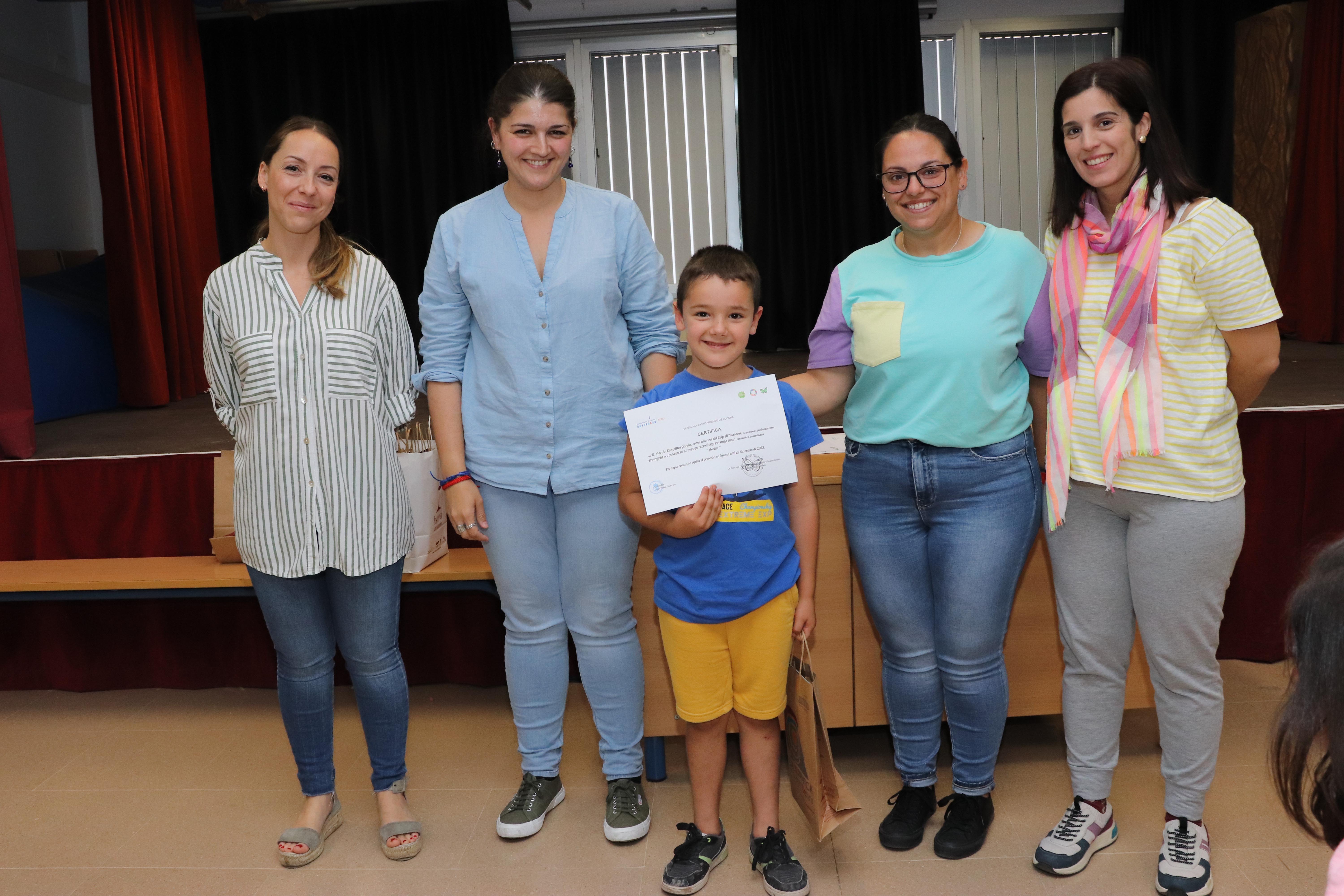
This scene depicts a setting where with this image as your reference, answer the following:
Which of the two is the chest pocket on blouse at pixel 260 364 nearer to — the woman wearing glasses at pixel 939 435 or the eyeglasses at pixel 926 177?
the woman wearing glasses at pixel 939 435

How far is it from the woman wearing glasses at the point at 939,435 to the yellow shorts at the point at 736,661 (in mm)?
220

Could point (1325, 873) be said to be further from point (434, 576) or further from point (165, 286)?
point (165, 286)

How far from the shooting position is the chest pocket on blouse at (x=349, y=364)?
72.1 inches

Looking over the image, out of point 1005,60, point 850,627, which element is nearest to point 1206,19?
point 1005,60

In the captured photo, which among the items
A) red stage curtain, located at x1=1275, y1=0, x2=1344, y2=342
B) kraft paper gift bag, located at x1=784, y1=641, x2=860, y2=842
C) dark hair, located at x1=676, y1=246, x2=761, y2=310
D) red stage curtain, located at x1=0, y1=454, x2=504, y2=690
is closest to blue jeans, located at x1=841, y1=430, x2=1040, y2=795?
kraft paper gift bag, located at x1=784, y1=641, x2=860, y2=842

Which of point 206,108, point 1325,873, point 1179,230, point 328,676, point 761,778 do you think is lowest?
point 1325,873

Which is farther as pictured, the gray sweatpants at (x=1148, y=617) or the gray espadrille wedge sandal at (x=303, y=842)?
the gray espadrille wedge sandal at (x=303, y=842)

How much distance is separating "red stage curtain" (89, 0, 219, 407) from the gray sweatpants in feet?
14.7

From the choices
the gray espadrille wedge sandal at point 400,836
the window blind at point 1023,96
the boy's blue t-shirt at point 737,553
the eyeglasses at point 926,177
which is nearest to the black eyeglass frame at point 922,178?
the eyeglasses at point 926,177

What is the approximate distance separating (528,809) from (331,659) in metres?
0.48

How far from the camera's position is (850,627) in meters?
2.26

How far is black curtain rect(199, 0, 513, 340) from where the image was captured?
698 centimetres

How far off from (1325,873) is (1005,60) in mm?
6431

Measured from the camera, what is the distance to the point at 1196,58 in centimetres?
681
